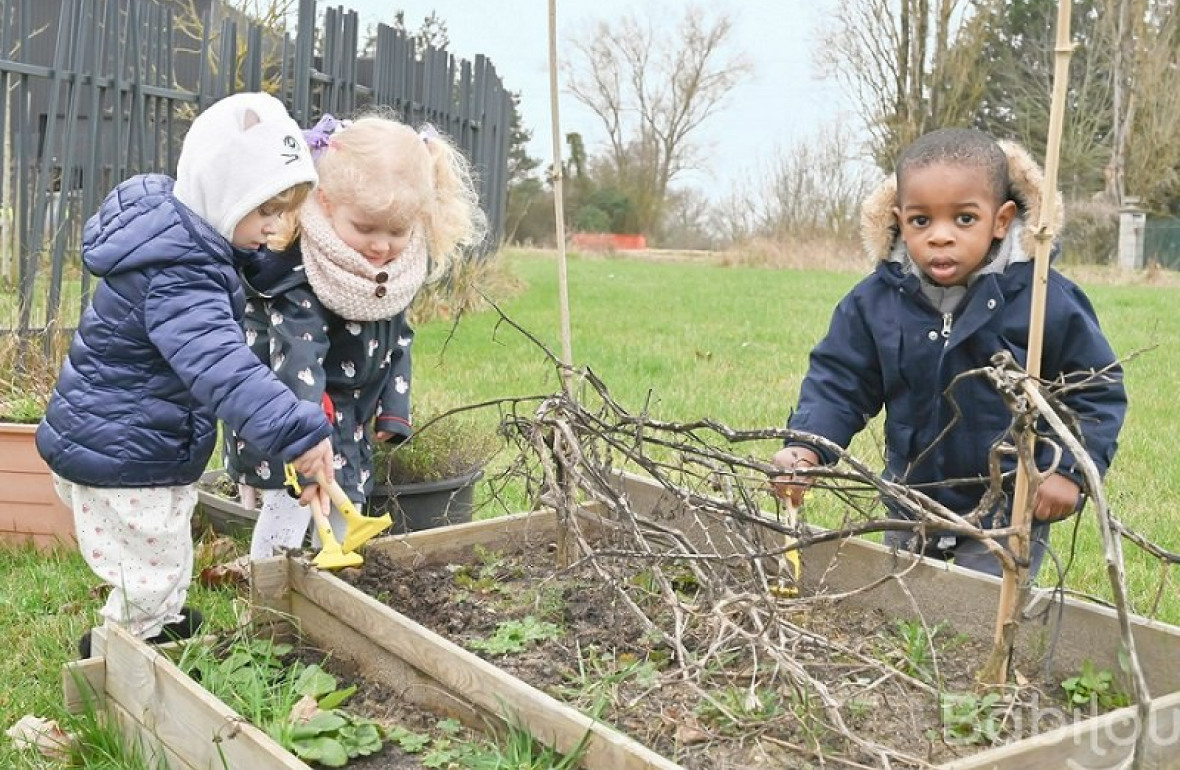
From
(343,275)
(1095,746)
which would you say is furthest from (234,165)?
(1095,746)

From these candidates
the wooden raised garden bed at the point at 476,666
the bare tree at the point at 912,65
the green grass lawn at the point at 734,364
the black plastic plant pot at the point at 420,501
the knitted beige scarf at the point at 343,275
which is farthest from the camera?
the bare tree at the point at 912,65

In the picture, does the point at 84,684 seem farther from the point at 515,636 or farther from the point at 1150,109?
the point at 1150,109

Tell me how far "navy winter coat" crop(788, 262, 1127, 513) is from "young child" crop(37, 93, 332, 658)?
1.40 metres

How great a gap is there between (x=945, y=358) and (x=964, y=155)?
0.49 metres

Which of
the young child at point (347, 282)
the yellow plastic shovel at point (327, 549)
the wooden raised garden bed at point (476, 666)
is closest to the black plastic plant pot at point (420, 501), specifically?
the young child at point (347, 282)

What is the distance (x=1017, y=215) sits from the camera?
9.56 feet

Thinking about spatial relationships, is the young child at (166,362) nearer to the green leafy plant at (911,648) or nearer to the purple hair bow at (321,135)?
the purple hair bow at (321,135)

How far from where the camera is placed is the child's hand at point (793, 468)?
2.39 meters

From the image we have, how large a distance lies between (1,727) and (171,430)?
0.71 metres

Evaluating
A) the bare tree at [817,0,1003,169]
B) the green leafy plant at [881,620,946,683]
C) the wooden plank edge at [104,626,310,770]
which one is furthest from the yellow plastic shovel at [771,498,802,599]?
the bare tree at [817,0,1003,169]

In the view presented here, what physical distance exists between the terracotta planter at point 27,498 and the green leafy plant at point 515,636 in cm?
183

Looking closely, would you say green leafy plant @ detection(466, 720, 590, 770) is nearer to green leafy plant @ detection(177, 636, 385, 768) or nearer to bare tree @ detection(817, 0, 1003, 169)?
green leafy plant @ detection(177, 636, 385, 768)

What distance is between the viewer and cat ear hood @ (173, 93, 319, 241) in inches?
105

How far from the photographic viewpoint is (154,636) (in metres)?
2.84
